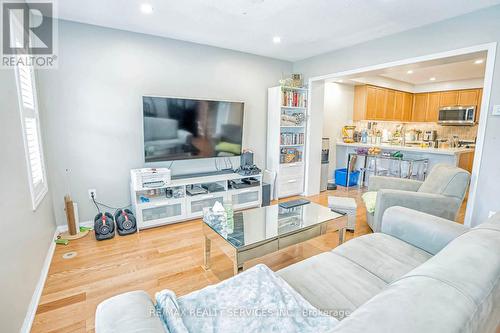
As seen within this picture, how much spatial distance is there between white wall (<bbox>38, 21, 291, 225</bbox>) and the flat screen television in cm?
27

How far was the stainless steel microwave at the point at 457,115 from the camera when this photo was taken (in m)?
5.81

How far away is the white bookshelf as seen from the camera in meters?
4.15

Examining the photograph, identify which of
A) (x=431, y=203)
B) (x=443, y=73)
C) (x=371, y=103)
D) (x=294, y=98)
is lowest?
(x=431, y=203)

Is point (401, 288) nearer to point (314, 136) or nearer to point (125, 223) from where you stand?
point (125, 223)

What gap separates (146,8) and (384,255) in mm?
2961

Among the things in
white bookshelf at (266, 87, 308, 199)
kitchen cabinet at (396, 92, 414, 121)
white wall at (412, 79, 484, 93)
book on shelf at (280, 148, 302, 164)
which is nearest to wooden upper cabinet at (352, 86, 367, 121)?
kitchen cabinet at (396, 92, 414, 121)

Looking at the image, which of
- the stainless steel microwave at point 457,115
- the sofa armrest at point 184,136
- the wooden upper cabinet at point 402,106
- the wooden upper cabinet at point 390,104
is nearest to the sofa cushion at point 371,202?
the sofa armrest at point 184,136

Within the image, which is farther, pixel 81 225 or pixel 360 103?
pixel 360 103

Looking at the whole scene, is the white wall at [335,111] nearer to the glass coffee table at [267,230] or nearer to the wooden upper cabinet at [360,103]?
the wooden upper cabinet at [360,103]

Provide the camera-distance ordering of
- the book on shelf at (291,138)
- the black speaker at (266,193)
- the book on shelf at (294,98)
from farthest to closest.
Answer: the book on shelf at (291,138)
the book on shelf at (294,98)
the black speaker at (266,193)

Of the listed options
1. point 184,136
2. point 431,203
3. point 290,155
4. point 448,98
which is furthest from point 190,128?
point 448,98

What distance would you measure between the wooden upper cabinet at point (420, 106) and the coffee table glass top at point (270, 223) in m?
6.00

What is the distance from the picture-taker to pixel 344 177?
5.36 meters

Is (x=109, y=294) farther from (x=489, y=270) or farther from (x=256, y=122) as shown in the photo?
(x=256, y=122)
